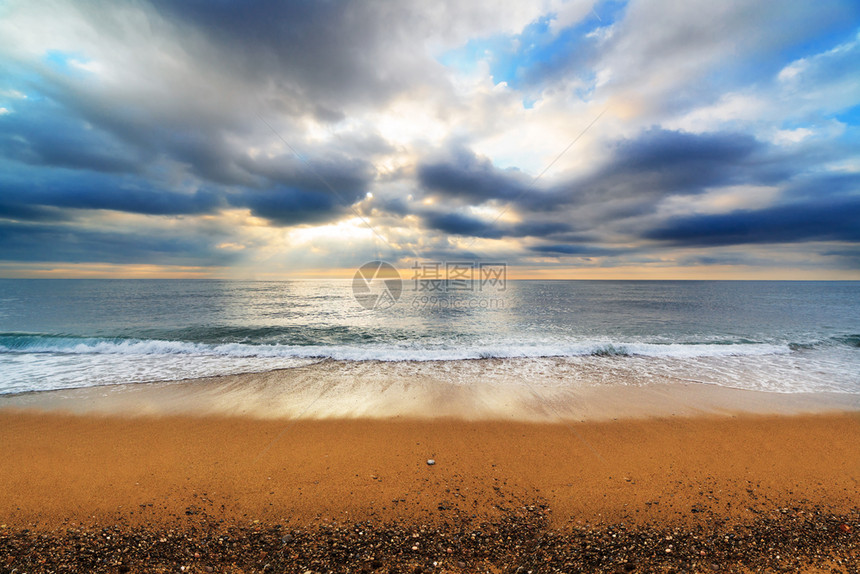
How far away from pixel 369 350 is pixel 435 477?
924 centimetres

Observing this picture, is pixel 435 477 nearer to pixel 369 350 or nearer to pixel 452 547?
pixel 452 547

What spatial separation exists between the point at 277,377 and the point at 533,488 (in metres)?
8.47

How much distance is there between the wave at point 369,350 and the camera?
1297cm

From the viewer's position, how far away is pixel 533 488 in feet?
14.3

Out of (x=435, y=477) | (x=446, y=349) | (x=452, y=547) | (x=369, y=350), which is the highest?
(x=452, y=547)

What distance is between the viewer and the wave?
13.0m

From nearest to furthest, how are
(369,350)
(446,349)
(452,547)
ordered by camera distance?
(452,547), (369,350), (446,349)

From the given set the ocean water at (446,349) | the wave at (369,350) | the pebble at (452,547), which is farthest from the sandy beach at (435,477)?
the wave at (369,350)

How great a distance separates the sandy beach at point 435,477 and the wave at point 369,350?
594cm

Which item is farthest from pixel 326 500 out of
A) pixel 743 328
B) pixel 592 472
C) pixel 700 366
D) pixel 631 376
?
pixel 743 328

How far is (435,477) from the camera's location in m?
4.68

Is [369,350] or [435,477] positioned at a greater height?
[435,477]

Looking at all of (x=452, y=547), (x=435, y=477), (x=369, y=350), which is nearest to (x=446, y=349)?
(x=369, y=350)

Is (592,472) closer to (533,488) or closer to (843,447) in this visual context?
(533,488)
